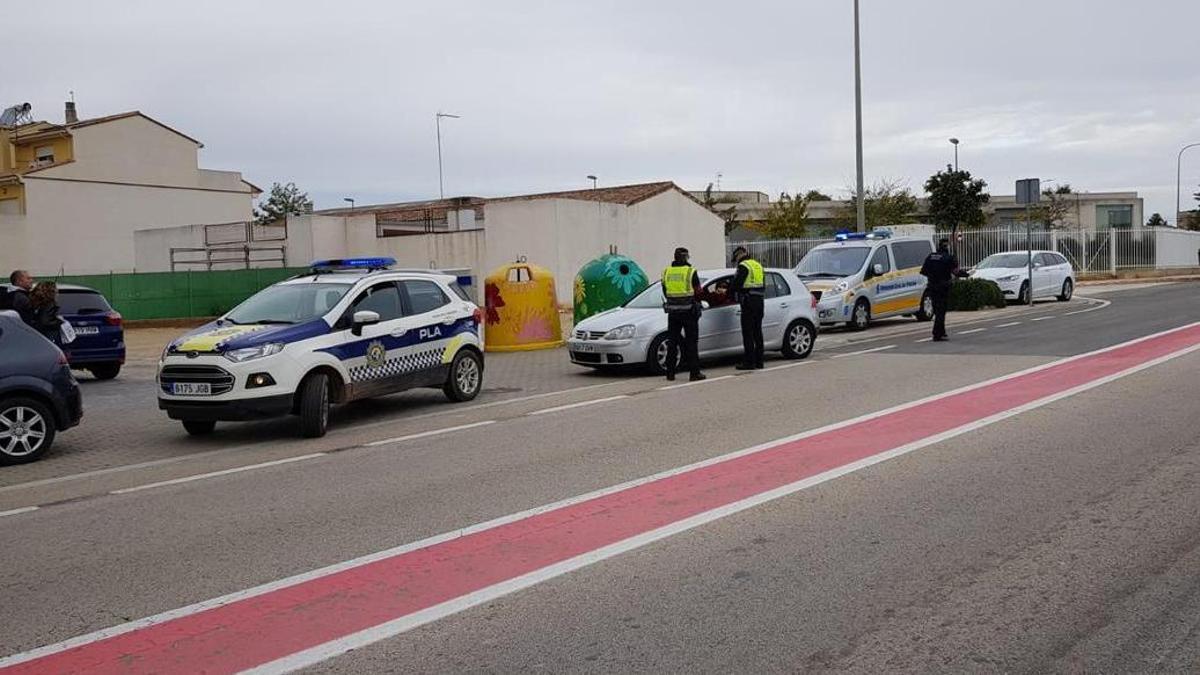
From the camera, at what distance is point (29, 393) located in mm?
9859

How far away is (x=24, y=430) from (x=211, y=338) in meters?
1.84

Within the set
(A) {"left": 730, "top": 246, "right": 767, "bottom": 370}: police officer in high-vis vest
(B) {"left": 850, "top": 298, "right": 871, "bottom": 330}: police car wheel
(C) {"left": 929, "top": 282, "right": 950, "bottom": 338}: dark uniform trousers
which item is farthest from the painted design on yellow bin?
(B) {"left": 850, "top": 298, "right": 871, "bottom": 330}: police car wheel

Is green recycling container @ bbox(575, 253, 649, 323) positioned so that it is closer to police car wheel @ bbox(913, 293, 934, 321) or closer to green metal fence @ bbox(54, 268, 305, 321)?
police car wheel @ bbox(913, 293, 934, 321)

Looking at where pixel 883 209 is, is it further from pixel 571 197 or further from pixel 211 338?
pixel 211 338

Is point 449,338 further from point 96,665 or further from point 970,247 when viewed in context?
point 970,247

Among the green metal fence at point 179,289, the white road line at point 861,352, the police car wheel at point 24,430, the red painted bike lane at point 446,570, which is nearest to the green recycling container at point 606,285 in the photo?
the white road line at point 861,352

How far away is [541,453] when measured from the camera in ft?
29.3

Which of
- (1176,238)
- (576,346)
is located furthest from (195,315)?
(1176,238)

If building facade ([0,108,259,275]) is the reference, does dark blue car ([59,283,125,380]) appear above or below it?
below

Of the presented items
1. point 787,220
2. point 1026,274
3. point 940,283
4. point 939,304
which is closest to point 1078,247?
point 787,220

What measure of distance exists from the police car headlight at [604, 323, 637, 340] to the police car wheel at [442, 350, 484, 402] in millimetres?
2252

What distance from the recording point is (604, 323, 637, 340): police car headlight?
1464 cm

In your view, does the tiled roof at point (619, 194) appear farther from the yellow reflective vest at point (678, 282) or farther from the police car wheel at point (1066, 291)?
the yellow reflective vest at point (678, 282)

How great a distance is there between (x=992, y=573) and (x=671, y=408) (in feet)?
20.4
